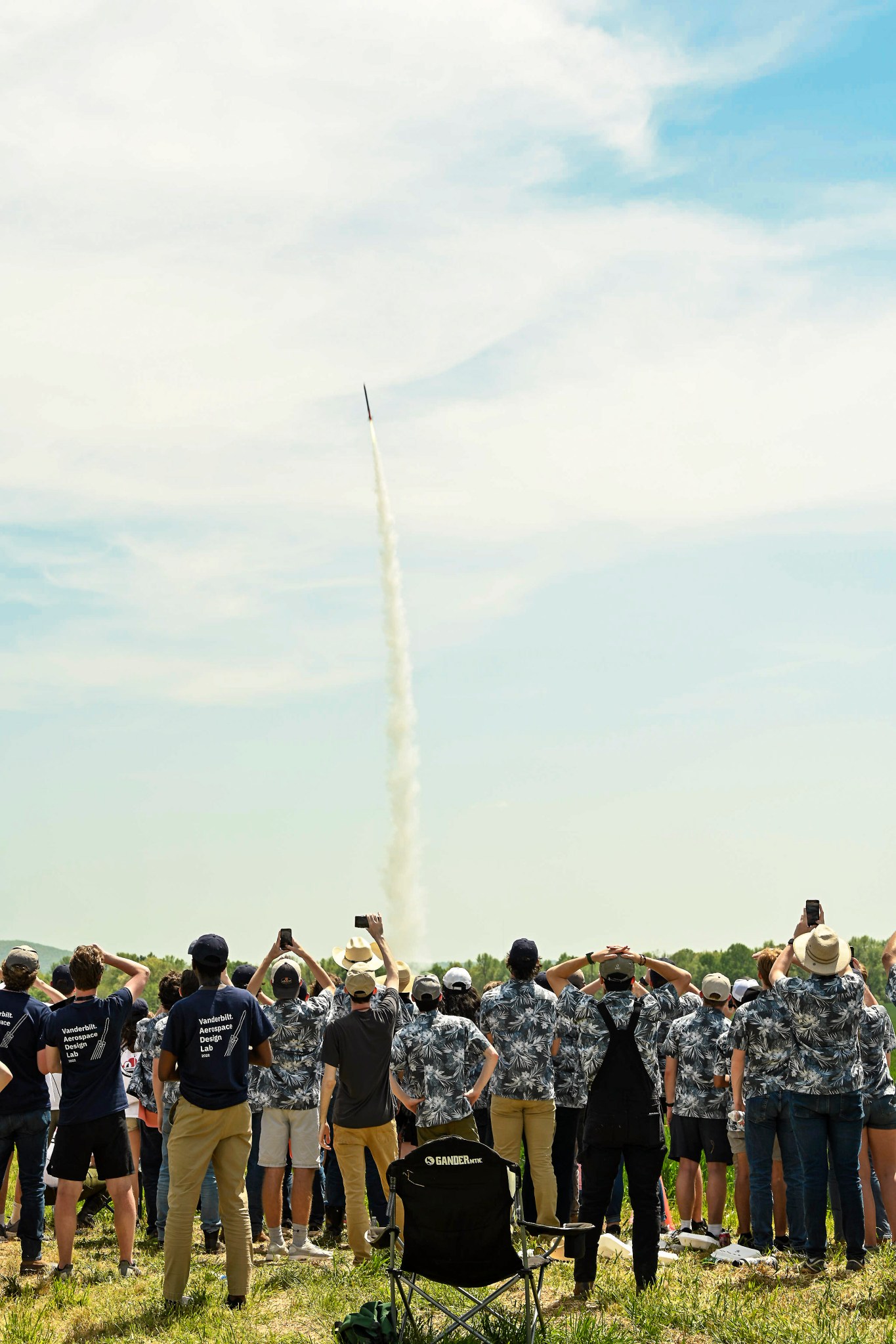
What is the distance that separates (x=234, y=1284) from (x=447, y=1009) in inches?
126

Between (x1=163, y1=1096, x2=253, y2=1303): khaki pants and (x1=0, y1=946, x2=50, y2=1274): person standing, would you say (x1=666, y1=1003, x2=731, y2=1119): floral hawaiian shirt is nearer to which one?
(x1=163, y1=1096, x2=253, y2=1303): khaki pants

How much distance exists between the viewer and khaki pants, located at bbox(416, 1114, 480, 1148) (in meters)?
10.5

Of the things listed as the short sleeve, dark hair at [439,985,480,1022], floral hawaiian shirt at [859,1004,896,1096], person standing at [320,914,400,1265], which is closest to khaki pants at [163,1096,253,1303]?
the short sleeve

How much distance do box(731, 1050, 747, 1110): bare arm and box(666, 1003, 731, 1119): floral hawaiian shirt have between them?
72 cm

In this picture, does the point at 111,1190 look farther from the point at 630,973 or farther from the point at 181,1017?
the point at 630,973

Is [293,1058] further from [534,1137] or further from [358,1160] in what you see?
[534,1137]

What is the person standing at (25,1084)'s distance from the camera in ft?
36.1

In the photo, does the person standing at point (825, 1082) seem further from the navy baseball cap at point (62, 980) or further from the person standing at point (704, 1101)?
the navy baseball cap at point (62, 980)

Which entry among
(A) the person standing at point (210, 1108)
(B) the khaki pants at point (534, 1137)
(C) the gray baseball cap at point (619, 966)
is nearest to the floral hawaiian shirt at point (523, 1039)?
(B) the khaki pants at point (534, 1137)

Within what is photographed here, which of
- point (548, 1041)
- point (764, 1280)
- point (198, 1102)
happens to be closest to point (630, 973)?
point (548, 1041)

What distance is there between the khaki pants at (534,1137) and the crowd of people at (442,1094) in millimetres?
17

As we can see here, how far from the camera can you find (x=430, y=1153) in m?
7.92

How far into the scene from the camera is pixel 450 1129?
10.5 meters

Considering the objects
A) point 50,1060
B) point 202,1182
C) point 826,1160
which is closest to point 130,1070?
point 50,1060
